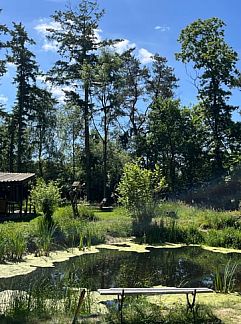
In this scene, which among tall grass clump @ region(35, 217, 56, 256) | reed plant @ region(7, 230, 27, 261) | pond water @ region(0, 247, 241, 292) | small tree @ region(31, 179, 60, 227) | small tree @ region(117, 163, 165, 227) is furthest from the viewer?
small tree @ region(117, 163, 165, 227)

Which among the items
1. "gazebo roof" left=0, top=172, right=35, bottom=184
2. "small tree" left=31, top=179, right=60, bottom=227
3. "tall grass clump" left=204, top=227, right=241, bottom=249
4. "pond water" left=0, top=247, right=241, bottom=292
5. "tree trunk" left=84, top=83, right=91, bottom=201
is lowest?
"pond water" left=0, top=247, right=241, bottom=292

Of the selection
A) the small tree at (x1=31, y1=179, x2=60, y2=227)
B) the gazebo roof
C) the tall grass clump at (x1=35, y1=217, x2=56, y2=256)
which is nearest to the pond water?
the tall grass clump at (x1=35, y1=217, x2=56, y2=256)

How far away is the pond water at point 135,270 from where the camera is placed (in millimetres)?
9961

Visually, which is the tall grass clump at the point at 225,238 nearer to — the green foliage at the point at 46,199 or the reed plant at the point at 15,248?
the green foliage at the point at 46,199

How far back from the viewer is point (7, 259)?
12.1m

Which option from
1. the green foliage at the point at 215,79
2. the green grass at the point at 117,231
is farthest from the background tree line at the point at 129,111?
the green grass at the point at 117,231

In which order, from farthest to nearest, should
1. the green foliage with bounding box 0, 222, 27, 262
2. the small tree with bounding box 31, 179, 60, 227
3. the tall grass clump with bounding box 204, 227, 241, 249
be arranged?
1. the small tree with bounding box 31, 179, 60, 227
2. the tall grass clump with bounding box 204, 227, 241, 249
3. the green foliage with bounding box 0, 222, 27, 262

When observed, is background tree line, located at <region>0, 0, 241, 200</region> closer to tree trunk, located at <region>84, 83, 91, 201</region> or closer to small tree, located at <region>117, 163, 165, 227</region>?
tree trunk, located at <region>84, 83, 91, 201</region>

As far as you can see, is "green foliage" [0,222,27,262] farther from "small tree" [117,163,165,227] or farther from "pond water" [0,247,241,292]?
"small tree" [117,163,165,227]

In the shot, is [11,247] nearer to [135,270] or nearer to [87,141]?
[135,270]

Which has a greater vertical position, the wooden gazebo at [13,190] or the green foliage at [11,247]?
the wooden gazebo at [13,190]

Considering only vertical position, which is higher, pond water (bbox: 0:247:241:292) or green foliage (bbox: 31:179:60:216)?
green foliage (bbox: 31:179:60:216)

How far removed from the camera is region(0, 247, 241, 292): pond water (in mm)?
9961

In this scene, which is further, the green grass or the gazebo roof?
the gazebo roof
